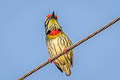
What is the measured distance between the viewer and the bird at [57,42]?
979cm

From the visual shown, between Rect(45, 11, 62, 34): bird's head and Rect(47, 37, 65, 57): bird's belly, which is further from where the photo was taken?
Rect(45, 11, 62, 34): bird's head

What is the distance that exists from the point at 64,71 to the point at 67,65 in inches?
7.8

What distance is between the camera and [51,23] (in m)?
10.2

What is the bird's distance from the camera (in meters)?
9.79

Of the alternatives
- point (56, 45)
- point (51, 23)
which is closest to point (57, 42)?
point (56, 45)

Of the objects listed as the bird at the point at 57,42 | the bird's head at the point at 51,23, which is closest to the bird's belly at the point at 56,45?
the bird at the point at 57,42

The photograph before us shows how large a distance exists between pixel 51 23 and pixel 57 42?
2.38 feet

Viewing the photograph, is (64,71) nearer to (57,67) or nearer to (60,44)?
(57,67)

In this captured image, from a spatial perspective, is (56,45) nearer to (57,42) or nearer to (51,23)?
(57,42)

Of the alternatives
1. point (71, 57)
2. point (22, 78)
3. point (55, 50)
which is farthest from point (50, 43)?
point (22, 78)

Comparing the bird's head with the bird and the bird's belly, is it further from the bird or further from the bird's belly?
the bird's belly

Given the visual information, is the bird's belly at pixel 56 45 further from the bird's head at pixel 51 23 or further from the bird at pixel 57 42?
the bird's head at pixel 51 23

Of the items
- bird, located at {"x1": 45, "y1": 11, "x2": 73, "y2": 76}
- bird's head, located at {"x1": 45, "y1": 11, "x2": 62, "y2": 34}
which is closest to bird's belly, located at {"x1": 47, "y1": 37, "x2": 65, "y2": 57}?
bird, located at {"x1": 45, "y1": 11, "x2": 73, "y2": 76}

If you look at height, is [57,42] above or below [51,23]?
below
